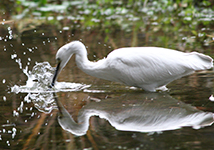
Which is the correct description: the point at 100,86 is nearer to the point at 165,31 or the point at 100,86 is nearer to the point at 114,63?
the point at 114,63

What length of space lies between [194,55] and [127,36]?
4533 millimetres

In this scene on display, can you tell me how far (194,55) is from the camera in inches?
234

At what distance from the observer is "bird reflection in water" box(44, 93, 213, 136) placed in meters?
4.71

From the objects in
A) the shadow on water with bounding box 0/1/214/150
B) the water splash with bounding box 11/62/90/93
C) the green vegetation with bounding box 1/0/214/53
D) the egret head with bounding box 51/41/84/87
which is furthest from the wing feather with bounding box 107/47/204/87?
the green vegetation with bounding box 1/0/214/53

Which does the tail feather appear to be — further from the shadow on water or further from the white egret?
the shadow on water

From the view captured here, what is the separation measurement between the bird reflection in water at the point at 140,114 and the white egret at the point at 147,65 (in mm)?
243

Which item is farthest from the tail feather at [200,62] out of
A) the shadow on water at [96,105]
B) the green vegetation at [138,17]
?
the green vegetation at [138,17]

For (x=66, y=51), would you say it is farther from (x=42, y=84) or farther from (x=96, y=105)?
(x=96, y=105)

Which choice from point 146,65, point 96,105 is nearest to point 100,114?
point 96,105

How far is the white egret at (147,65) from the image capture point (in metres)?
5.89

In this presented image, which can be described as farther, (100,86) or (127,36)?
(127,36)

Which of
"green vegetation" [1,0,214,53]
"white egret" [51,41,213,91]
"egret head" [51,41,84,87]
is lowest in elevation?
"green vegetation" [1,0,214,53]

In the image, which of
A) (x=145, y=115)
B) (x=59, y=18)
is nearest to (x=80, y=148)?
(x=145, y=115)

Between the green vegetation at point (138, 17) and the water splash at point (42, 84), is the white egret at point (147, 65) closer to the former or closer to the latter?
the water splash at point (42, 84)
